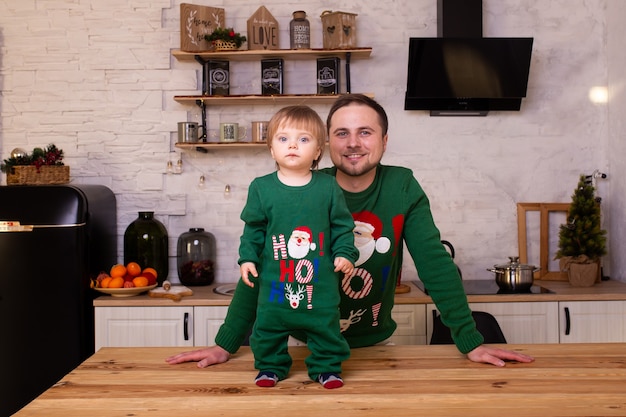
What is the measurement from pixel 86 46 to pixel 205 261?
4.62ft

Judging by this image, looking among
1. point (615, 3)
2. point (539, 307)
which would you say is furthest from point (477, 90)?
point (539, 307)

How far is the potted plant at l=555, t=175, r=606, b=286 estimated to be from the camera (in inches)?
128

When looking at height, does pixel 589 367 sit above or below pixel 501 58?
below

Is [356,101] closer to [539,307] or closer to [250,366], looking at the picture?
[250,366]

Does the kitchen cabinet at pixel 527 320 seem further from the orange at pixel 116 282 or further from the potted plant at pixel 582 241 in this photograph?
the orange at pixel 116 282

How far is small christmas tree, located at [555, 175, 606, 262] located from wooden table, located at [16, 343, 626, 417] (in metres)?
1.83

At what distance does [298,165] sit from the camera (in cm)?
132

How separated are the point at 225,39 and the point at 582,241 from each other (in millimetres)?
2147


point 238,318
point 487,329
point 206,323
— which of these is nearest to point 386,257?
point 238,318

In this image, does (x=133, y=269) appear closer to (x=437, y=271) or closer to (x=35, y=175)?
(x=35, y=175)

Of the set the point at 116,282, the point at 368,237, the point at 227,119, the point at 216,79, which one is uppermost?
the point at 216,79

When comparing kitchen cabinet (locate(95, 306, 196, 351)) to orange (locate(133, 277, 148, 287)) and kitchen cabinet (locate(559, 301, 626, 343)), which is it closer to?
orange (locate(133, 277, 148, 287))

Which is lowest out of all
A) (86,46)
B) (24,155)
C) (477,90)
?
(24,155)

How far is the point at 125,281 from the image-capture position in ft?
10.4
